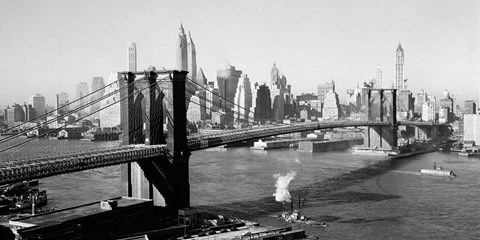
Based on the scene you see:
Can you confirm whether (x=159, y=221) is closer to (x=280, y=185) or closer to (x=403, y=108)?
(x=280, y=185)

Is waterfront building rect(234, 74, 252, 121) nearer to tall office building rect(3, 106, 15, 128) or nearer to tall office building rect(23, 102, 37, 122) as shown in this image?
tall office building rect(23, 102, 37, 122)

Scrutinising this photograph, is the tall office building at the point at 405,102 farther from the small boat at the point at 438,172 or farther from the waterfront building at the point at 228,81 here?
the small boat at the point at 438,172

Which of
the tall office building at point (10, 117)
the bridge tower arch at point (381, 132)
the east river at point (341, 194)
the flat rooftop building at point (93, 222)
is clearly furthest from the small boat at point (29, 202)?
the tall office building at point (10, 117)

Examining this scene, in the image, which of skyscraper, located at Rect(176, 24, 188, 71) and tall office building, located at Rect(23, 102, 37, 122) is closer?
tall office building, located at Rect(23, 102, 37, 122)

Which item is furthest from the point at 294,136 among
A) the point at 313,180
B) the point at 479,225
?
the point at 479,225

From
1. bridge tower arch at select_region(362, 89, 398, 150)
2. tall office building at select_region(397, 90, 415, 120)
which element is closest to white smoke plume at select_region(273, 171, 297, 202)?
bridge tower arch at select_region(362, 89, 398, 150)
